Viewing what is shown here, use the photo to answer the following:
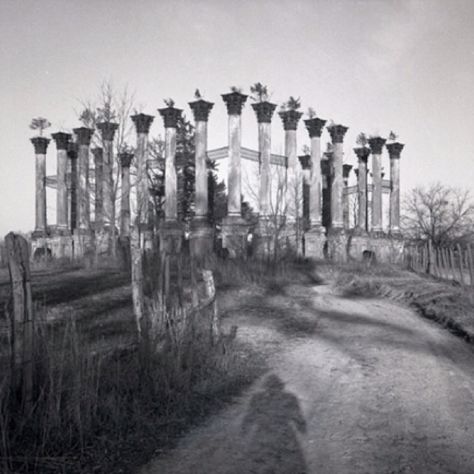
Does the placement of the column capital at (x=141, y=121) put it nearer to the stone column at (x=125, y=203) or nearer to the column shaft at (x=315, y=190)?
the stone column at (x=125, y=203)

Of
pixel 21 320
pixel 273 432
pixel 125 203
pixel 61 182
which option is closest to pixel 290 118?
pixel 125 203

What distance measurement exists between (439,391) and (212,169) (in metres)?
41.1

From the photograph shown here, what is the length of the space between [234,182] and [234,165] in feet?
2.88

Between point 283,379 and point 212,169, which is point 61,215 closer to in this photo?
point 212,169

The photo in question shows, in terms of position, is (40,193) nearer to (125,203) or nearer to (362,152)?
(125,203)

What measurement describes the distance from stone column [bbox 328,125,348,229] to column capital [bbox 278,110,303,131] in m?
2.79

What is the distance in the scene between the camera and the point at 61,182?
3002 cm

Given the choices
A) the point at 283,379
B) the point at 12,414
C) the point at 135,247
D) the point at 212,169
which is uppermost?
the point at 212,169

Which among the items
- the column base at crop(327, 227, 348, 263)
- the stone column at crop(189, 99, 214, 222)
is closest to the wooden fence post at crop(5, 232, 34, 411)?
the stone column at crop(189, 99, 214, 222)

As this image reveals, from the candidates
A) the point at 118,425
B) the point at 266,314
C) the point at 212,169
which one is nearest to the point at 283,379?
the point at 118,425

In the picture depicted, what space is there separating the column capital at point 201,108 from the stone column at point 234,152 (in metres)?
1.30

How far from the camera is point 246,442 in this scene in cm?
455

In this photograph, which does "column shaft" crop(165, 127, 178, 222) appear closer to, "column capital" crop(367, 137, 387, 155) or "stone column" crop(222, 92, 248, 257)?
"stone column" crop(222, 92, 248, 257)

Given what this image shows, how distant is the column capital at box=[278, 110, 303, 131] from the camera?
27391 mm
